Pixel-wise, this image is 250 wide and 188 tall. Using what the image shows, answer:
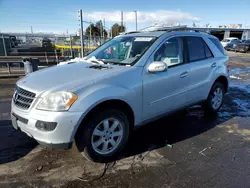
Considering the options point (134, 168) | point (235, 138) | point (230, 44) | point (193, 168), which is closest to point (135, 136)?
point (134, 168)

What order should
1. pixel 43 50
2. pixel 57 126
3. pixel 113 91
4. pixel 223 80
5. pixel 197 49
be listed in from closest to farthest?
pixel 57 126, pixel 113 91, pixel 197 49, pixel 223 80, pixel 43 50

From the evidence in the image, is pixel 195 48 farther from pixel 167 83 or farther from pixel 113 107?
pixel 113 107

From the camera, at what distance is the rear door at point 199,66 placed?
408 centimetres

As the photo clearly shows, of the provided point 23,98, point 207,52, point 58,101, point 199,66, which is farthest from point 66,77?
point 207,52

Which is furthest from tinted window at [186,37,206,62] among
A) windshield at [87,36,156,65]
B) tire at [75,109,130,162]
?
tire at [75,109,130,162]

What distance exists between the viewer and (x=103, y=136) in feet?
9.82

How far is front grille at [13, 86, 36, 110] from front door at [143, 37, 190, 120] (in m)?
1.56

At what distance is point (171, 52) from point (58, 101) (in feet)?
7.16

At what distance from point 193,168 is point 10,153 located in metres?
2.70

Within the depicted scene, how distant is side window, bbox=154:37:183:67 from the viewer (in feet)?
11.7

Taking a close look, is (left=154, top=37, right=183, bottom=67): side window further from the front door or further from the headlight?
the headlight

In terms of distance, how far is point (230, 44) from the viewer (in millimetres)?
31047

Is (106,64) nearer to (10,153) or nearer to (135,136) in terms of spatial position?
(135,136)

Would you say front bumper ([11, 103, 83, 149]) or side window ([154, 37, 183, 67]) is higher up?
side window ([154, 37, 183, 67])
